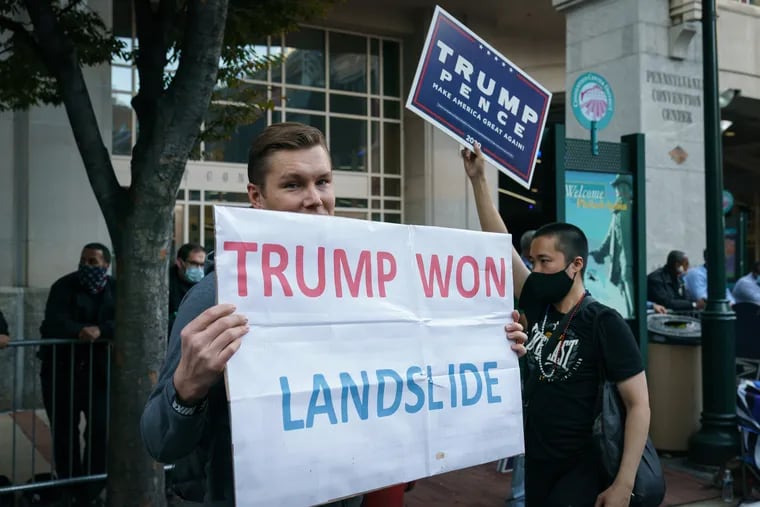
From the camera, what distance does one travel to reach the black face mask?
3180mm

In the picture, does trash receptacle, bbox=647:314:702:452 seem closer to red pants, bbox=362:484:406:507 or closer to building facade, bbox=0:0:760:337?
building facade, bbox=0:0:760:337

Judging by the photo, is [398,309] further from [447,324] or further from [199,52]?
[199,52]

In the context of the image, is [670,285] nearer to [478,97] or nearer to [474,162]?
[478,97]

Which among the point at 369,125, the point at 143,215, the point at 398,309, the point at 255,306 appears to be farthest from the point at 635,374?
the point at 369,125

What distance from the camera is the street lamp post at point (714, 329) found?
6.67 m

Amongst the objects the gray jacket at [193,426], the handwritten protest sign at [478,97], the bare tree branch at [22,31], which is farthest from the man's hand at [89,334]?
the gray jacket at [193,426]

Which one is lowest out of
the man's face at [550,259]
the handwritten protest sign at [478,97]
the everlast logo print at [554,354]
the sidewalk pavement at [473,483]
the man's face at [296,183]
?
the sidewalk pavement at [473,483]

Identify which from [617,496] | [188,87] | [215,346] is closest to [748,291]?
[617,496]

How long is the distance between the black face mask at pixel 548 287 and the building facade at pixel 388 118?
6.60 meters

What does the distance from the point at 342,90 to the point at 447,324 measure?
42.7 feet

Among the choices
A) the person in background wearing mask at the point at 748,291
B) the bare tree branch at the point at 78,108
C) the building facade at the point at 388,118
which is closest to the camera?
the bare tree branch at the point at 78,108

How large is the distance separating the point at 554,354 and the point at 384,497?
3.79ft

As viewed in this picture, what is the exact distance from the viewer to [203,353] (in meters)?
1.66

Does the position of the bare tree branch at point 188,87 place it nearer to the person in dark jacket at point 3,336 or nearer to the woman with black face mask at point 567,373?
the person in dark jacket at point 3,336
